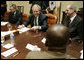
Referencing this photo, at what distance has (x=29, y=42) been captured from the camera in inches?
95.8

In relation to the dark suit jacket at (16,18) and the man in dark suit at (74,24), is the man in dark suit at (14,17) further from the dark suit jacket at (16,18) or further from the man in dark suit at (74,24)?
the man in dark suit at (74,24)

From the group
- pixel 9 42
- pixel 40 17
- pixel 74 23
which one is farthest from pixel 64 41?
pixel 40 17

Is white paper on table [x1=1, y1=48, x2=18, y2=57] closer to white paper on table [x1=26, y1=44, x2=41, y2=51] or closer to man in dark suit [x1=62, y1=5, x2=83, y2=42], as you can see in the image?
white paper on table [x1=26, y1=44, x2=41, y2=51]

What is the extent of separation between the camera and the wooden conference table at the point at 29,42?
6.61 feet

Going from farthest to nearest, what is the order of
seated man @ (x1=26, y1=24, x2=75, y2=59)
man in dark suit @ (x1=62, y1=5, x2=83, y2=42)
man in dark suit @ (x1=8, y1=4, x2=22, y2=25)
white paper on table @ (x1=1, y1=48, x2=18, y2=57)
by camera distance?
man in dark suit @ (x1=8, y1=4, x2=22, y2=25)
man in dark suit @ (x1=62, y1=5, x2=83, y2=42)
white paper on table @ (x1=1, y1=48, x2=18, y2=57)
seated man @ (x1=26, y1=24, x2=75, y2=59)

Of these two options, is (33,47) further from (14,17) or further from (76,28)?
(14,17)

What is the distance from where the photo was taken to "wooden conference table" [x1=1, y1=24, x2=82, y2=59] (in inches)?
79.3

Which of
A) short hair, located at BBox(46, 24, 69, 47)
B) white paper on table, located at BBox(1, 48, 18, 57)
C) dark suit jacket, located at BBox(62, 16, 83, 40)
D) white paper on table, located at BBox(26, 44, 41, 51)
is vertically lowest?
white paper on table, located at BBox(1, 48, 18, 57)

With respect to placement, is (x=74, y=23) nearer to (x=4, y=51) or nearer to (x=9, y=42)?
(x=9, y=42)

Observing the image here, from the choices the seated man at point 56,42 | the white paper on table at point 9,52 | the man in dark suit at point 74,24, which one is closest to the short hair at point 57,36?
the seated man at point 56,42

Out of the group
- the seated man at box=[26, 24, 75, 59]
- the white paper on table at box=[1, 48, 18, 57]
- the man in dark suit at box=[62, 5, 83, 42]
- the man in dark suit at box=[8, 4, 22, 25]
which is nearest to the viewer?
the seated man at box=[26, 24, 75, 59]

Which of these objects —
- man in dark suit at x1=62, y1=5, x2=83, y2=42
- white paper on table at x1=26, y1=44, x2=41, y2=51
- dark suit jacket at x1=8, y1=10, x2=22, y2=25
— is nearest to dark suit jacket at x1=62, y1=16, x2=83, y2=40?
man in dark suit at x1=62, y1=5, x2=83, y2=42

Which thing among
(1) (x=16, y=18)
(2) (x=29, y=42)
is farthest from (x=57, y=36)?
(1) (x=16, y=18)

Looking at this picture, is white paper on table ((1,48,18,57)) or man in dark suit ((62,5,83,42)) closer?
white paper on table ((1,48,18,57))
